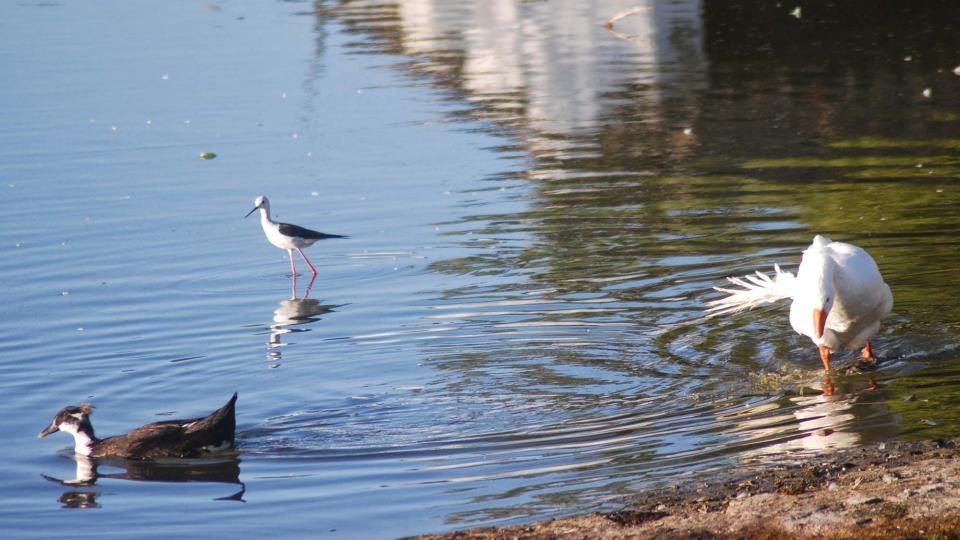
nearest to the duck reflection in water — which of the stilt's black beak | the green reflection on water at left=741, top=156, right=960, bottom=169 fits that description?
the stilt's black beak

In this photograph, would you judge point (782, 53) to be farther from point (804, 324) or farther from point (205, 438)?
point (205, 438)

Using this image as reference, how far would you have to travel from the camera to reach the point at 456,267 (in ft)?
43.2

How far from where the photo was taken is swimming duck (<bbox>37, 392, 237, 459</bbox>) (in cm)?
871

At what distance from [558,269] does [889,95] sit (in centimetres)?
985

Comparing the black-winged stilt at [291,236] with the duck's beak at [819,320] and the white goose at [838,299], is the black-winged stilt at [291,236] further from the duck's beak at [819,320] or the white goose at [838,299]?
the duck's beak at [819,320]

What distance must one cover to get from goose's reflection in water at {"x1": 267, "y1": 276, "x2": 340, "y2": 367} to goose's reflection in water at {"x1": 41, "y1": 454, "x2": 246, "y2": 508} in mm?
2223

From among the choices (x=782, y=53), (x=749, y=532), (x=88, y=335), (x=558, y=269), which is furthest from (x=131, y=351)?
(x=782, y=53)

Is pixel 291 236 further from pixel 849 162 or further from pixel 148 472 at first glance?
pixel 849 162

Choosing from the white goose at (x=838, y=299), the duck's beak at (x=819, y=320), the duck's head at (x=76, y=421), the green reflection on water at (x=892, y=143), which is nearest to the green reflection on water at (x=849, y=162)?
the green reflection on water at (x=892, y=143)


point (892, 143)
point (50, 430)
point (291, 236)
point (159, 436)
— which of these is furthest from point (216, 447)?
point (892, 143)

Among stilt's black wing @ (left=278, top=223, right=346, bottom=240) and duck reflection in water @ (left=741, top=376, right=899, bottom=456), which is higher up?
duck reflection in water @ (left=741, top=376, right=899, bottom=456)

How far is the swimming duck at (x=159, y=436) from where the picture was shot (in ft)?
28.6

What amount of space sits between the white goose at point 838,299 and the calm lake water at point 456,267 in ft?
1.03

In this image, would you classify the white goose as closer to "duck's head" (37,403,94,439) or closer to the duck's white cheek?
the duck's white cheek
